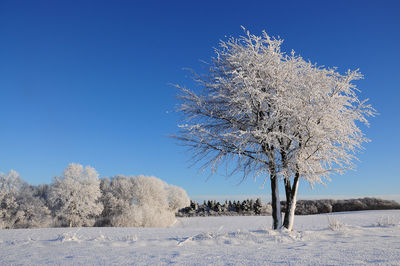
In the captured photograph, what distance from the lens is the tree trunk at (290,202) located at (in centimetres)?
909

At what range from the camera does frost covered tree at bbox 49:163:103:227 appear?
32344 mm

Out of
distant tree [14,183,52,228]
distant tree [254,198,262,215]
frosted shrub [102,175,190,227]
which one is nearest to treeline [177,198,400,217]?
distant tree [254,198,262,215]

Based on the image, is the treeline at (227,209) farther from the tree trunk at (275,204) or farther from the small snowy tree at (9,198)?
the tree trunk at (275,204)

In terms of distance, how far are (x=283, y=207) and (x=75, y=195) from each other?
2230 centimetres

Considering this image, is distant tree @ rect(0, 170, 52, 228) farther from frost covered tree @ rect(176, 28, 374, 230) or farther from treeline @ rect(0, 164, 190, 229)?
frost covered tree @ rect(176, 28, 374, 230)

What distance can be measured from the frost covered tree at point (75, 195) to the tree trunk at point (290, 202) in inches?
1106

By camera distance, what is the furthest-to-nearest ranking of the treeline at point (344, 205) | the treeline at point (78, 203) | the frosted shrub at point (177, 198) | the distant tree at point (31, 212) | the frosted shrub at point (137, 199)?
the frosted shrub at point (177, 198) < the frosted shrub at point (137, 199) < the treeline at point (78, 203) < the distant tree at point (31, 212) < the treeline at point (344, 205)

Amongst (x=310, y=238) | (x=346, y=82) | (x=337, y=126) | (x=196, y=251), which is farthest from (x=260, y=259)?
(x=346, y=82)

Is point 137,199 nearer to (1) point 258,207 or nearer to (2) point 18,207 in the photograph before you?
(2) point 18,207

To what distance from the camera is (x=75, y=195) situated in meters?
32.6

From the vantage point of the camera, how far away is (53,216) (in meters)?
34.1

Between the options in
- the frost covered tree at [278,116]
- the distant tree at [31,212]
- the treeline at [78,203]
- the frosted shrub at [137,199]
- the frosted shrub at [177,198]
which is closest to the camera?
the frost covered tree at [278,116]

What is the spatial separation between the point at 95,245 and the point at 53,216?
108 feet

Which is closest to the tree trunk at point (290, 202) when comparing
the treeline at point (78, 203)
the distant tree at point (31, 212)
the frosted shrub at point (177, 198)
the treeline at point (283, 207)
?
the treeline at point (283, 207)
